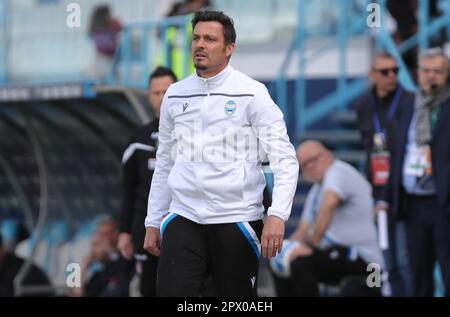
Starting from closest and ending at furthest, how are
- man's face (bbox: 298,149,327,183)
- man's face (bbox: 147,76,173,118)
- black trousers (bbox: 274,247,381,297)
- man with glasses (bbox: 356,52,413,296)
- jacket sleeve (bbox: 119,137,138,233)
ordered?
man's face (bbox: 147,76,173,118) < jacket sleeve (bbox: 119,137,138,233) < man with glasses (bbox: 356,52,413,296) < black trousers (bbox: 274,247,381,297) < man's face (bbox: 298,149,327,183)

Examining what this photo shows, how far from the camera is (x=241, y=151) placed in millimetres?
5766

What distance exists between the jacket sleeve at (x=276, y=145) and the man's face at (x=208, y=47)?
26 cm

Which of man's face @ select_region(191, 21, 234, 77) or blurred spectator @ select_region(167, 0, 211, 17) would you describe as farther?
blurred spectator @ select_region(167, 0, 211, 17)

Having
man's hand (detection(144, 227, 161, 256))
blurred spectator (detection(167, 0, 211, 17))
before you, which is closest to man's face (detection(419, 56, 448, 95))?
man's hand (detection(144, 227, 161, 256))

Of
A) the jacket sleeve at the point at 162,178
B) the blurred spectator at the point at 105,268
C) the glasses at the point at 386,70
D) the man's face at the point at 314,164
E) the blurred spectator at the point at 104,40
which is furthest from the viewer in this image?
the blurred spectator at the point at 104,40

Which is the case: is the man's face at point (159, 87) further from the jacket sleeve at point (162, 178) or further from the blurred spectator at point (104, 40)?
the blurred spectator at point (104, 40)

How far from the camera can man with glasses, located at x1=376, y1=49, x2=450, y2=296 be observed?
791cm

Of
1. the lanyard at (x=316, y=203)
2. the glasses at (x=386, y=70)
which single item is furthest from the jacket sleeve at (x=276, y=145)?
the lanyard at (x=316, y=203)

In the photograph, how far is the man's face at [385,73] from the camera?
8.94 m

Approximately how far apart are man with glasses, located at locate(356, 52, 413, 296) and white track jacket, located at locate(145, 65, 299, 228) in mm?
2996

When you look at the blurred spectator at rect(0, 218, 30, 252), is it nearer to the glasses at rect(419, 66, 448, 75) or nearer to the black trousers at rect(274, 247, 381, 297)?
the black trousers at rect(274, 247, 381, 297)

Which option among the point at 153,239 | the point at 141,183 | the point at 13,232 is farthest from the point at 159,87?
the point at 13,232

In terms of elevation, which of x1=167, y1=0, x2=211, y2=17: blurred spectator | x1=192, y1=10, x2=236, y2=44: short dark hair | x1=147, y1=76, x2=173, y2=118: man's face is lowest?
x1=147, y1=76, x2=173, y2=118: man's face
